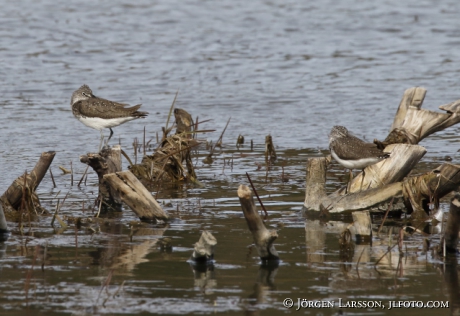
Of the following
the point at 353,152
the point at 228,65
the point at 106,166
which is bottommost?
the point at 106,166

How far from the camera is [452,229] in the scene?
Answer: 7148 millimetres

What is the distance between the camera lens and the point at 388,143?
35.1 ft

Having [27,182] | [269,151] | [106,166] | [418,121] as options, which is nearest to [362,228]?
[106,166]

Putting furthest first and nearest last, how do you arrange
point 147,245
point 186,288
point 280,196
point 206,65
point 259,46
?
point 259,46
point 206,65
point 280,196
point 147,245
point 186,288

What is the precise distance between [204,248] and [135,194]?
1895mm

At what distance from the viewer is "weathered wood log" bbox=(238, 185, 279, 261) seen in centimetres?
658

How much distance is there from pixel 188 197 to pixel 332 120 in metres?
6.16

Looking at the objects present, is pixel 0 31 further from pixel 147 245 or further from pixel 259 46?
pixel 147 245

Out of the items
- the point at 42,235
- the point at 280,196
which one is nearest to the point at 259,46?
the point at 280,196

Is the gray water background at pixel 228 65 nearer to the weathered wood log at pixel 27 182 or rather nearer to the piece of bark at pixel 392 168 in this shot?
the weathered wood log at pixel 27 182

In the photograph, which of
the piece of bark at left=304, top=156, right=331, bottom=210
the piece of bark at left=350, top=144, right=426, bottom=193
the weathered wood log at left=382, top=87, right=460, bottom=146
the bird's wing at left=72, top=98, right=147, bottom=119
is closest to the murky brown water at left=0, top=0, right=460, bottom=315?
the piece of bark at left=304, top=156, right=331, bottom=210

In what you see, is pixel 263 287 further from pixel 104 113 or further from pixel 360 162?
Result: pixel 104 113

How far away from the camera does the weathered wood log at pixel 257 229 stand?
21.6 ft

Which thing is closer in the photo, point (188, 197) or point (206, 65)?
point (188, 197)
